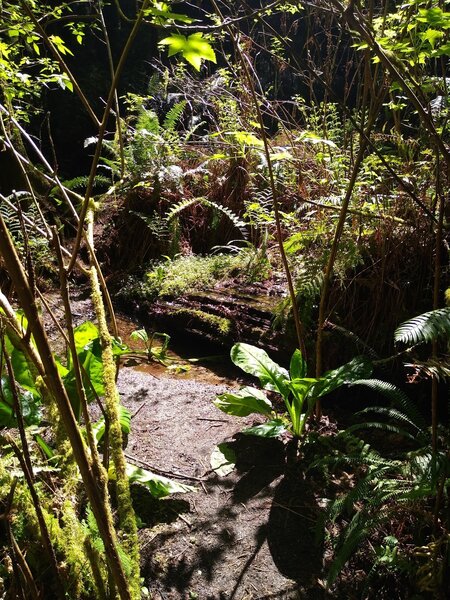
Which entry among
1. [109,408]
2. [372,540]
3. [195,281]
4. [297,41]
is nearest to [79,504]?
[109,408]

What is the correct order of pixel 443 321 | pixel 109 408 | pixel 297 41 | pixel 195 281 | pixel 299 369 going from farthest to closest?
A: 1. pixel 297 41
2. pixel 195 281
3. pixel 299 369
4. pixel 109 408
5. pixel 443 321

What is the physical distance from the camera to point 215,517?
229 cm

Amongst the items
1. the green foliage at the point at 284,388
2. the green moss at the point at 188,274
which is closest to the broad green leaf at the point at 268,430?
the green foliage at the point at 284,388

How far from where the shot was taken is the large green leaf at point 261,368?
284 cm

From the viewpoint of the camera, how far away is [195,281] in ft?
15.7

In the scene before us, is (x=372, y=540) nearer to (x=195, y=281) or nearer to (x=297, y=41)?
(x=195, y=281)

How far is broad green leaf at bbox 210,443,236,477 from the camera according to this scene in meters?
2.59

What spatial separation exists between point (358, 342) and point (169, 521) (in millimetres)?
1605

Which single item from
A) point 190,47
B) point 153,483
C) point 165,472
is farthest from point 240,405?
point 190,47

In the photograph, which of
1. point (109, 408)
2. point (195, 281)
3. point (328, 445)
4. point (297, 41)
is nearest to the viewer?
point (109, 408)

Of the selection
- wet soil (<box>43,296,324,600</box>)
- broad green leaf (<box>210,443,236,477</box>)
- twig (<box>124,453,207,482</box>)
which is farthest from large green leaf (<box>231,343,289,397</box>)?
twig (<box>124,453,207,482</box>)

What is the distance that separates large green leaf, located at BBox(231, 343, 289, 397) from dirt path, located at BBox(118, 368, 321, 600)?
0.32m

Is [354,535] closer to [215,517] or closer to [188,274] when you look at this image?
[215,517]

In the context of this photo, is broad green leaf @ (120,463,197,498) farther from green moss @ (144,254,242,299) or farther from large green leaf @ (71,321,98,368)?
green moss @ (144,254,242,299)
